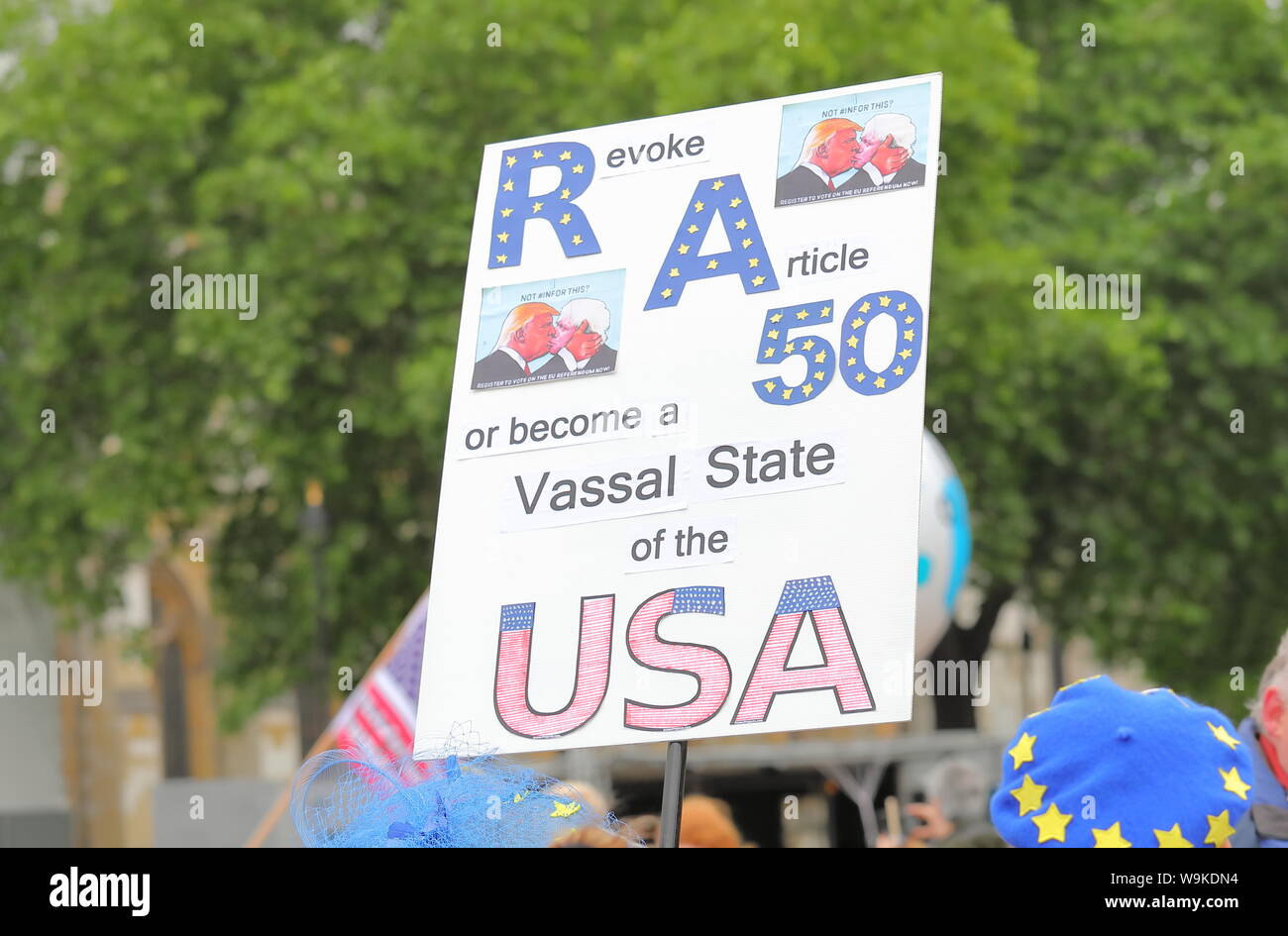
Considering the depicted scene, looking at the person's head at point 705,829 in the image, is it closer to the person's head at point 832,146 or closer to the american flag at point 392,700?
the person's head at point 832,146

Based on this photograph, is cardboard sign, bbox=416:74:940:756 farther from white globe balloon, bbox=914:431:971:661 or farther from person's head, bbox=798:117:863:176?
white globe balloon, bbox=914:431:971:661

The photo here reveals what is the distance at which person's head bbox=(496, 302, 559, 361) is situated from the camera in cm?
291

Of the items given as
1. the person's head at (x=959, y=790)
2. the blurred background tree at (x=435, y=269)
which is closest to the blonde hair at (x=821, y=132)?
the person's head at (x=959, y=790)

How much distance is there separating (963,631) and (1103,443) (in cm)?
368

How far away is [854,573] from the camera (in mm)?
2627

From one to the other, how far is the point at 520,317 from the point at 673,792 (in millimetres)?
849

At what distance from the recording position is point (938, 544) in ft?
38.2

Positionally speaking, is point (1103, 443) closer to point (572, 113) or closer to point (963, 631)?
point (963, 631)

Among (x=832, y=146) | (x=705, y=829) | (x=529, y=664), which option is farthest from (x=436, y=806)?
(x=705, y=829)

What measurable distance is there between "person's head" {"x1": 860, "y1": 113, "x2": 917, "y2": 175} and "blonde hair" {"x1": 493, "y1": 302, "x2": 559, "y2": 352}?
584mm

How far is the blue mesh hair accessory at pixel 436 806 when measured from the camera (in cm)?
245

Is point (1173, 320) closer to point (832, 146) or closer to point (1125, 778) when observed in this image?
Answer: point (832, 146)

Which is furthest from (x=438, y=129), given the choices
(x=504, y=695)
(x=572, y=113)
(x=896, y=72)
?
(x=504, y=695)
